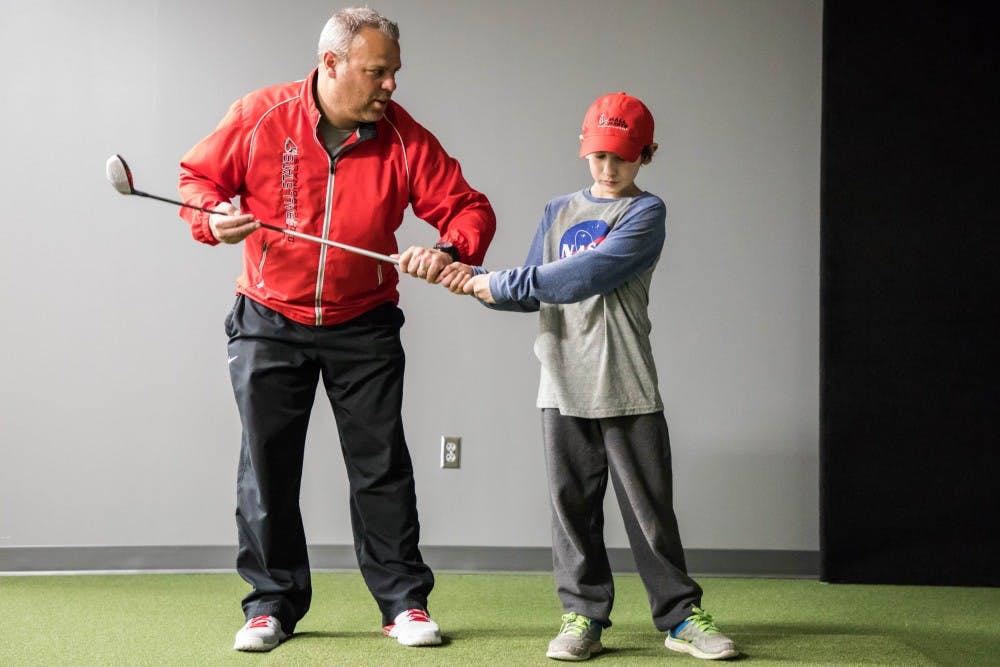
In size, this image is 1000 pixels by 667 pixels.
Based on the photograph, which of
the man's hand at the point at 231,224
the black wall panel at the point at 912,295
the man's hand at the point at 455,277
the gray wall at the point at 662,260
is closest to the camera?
the man's hand at the point at 231,224

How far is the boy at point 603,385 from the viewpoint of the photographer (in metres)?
2.39

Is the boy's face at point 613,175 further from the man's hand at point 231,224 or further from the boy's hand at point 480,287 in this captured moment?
the man's hand at point 231,224

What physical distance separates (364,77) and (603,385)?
85 centimetres

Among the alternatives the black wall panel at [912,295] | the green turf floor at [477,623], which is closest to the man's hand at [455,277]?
the green turf floor at [477,623]

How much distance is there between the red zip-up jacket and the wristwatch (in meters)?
0.02

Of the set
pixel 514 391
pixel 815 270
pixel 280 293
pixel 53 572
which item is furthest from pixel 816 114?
pixel 53 572

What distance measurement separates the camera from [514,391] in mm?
3627

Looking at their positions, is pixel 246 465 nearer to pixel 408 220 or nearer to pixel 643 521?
pixel 643 521

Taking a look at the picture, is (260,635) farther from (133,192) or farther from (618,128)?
(618,128)

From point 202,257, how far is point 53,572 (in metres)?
1.08

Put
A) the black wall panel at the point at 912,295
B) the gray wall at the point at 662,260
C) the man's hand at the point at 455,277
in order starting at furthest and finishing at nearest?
1. the gray wall at the point at 662,260
2. the black wall panel at the point at 912,295
3. the man's hand at the point at 455,277

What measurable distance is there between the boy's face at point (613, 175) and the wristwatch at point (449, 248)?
349mm

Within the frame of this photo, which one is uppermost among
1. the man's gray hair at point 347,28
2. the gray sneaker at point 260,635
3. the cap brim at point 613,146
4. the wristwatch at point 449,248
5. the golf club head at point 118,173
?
the man's gray hair at point 347,28

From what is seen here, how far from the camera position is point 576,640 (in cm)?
238
